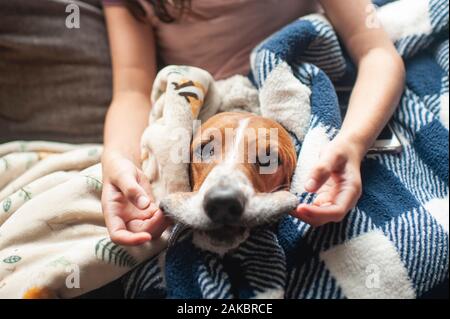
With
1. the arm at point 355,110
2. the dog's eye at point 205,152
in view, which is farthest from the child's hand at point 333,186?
the dog's eye at point 205,152

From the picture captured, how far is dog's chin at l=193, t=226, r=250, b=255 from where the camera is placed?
62cm

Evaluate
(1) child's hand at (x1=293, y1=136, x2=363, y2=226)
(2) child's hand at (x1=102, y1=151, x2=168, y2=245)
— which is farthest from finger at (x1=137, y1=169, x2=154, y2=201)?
(1) child's hand at (x1=293, y1=136, x2=363, y2=226)

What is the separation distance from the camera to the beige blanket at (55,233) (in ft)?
2.19

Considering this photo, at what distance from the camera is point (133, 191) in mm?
668

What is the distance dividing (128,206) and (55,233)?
0.45 ft

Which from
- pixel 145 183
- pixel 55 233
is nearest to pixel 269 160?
pixel 145 183

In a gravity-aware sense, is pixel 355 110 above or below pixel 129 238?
above

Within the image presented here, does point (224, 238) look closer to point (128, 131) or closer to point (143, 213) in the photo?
point (143, 213)

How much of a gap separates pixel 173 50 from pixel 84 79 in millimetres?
211

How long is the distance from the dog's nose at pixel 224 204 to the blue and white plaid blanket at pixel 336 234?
77mm

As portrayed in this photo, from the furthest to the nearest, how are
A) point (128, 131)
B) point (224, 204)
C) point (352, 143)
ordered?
point (128, 131)
point (352, 143)
point (224, 204)

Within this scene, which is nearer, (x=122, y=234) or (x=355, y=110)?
(x=122, y=234)

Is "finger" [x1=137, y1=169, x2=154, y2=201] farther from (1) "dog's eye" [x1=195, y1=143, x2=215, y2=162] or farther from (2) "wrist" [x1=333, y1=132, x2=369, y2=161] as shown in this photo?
(2) "wrist" [x1=333, y1=132, x2=369, y2=161]
